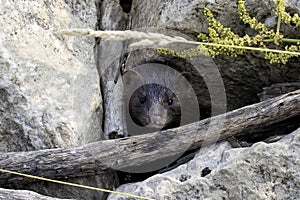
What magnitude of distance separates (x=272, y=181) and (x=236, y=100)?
3.93 ft

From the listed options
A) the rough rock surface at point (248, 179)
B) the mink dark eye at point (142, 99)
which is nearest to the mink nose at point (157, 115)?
the mink dark eye at point (142, 99)

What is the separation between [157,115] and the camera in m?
3.19

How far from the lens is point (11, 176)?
2.71m

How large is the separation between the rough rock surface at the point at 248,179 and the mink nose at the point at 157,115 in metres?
0.75

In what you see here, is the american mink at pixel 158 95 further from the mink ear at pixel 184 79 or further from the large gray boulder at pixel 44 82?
the large gray boulder at pixel 44 82

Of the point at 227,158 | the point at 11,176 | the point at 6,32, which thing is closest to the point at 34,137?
the point at 11,176

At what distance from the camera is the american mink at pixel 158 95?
3.27 meters

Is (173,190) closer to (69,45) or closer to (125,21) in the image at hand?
(69,45)

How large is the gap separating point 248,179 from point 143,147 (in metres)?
0.62

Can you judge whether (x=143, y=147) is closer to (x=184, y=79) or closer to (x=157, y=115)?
(x=157, y=115)

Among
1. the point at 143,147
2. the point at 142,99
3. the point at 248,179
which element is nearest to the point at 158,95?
the point at 142,99

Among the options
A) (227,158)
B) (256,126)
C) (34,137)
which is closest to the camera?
(227,158)

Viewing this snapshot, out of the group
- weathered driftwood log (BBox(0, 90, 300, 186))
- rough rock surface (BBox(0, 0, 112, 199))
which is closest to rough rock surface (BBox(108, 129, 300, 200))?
weathered driftwood log (BBox(0, 90, 300, 186))

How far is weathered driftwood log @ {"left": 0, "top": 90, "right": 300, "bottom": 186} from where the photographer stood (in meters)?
2.66
